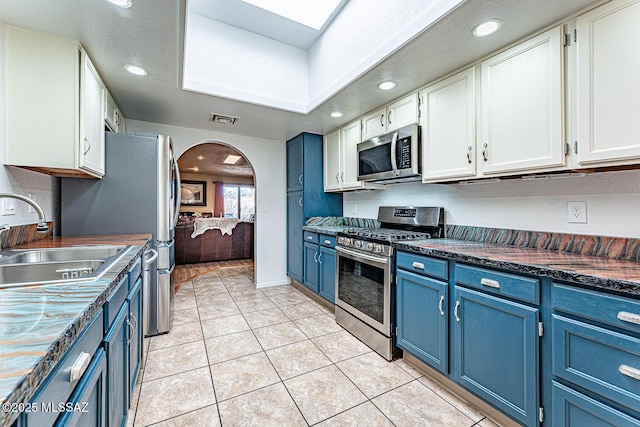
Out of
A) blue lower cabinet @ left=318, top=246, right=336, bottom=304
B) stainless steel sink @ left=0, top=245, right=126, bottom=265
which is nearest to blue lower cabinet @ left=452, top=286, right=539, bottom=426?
blue lower cabinet @ left=318, top=246, right=336, bottom=304

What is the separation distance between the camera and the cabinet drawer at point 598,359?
3.28 feet

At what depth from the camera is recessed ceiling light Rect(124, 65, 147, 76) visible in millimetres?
2049

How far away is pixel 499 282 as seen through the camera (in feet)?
4.63

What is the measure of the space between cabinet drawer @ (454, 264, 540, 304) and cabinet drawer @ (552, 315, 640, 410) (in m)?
0.13

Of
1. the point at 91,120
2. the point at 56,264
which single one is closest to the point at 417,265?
the point at 56,264

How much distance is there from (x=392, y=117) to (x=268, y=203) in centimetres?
214

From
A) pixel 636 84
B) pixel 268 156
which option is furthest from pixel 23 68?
pixel 636 84

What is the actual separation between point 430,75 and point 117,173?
2.60 meters

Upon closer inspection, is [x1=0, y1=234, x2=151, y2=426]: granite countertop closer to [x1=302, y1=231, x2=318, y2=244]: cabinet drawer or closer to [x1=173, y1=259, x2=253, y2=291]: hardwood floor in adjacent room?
[x1=302, y1=231, x2=318, y2=244]: cabinet drawer

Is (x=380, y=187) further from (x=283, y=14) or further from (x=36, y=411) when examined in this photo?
(x=36, y=411)

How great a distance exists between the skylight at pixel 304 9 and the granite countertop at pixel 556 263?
2242 mm

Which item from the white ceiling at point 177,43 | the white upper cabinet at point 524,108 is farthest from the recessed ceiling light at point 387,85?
the white upper cabinet at point 524,108

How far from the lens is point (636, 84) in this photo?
126cm

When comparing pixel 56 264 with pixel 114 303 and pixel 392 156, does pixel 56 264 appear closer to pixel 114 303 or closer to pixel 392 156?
pixel 114 303
